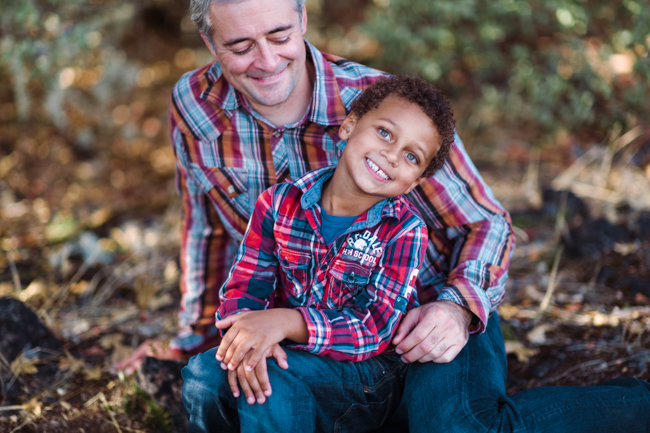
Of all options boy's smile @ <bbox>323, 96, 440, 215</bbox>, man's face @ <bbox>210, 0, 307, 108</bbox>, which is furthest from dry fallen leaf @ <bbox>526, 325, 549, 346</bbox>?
man's face @ <bbox>210, 0, 307, 108</bbox>

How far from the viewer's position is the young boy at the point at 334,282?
5.89 ft

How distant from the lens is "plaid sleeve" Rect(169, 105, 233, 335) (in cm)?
268

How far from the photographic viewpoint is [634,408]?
1.81 meters

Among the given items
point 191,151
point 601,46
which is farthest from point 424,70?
point 191,151

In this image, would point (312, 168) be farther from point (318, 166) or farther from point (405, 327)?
point (405, 327)

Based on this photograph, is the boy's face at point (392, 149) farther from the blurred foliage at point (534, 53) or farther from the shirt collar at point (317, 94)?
the blurred foliage at point (534, 53)

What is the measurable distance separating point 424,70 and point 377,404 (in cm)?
348

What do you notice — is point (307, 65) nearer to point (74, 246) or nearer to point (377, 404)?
point (377, 404)

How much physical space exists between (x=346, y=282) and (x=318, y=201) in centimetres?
32

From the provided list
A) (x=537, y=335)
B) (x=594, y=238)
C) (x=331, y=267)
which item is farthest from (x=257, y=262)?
(x=594, y=238)

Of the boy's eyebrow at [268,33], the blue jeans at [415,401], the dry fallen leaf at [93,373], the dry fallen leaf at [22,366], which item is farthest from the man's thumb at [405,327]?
the dry fallen leaf at [22,366]

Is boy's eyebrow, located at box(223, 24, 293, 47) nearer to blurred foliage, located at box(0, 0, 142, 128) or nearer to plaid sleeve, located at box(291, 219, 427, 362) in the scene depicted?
plaid sleeve, located at box(291, 219, 427, 362)

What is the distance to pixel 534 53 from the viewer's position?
491cm

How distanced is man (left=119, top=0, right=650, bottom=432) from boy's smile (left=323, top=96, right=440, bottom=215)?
0.29 metres
